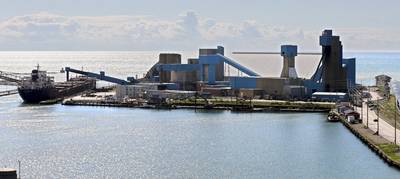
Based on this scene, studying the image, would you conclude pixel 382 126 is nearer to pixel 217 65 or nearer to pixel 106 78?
pixel 217 65

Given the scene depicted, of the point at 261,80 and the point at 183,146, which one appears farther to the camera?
the point at 261,80

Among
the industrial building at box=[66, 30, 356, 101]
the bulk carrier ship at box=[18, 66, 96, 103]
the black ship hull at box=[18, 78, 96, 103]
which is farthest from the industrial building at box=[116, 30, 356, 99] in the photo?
the bulk carrier ship at box=[18, 66, 96, 103]

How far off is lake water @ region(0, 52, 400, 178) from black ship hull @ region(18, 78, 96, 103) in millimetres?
7606

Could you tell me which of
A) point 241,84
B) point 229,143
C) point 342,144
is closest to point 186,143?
point 229,143

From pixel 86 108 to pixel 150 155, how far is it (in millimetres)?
19911

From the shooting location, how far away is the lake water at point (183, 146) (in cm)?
2106

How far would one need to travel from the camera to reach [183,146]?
1028 inches

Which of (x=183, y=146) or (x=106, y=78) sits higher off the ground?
(x=106, y=78)

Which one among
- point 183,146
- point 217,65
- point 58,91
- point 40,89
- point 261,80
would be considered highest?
point 217,65

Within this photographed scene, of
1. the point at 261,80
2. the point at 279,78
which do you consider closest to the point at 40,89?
the point at 261,80

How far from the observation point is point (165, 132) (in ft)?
99.7

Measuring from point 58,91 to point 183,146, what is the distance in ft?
83.8

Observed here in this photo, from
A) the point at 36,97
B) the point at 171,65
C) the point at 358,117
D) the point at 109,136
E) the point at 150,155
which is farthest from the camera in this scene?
the point at 171,65

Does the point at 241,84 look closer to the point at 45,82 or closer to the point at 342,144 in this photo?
the point at 45,82
